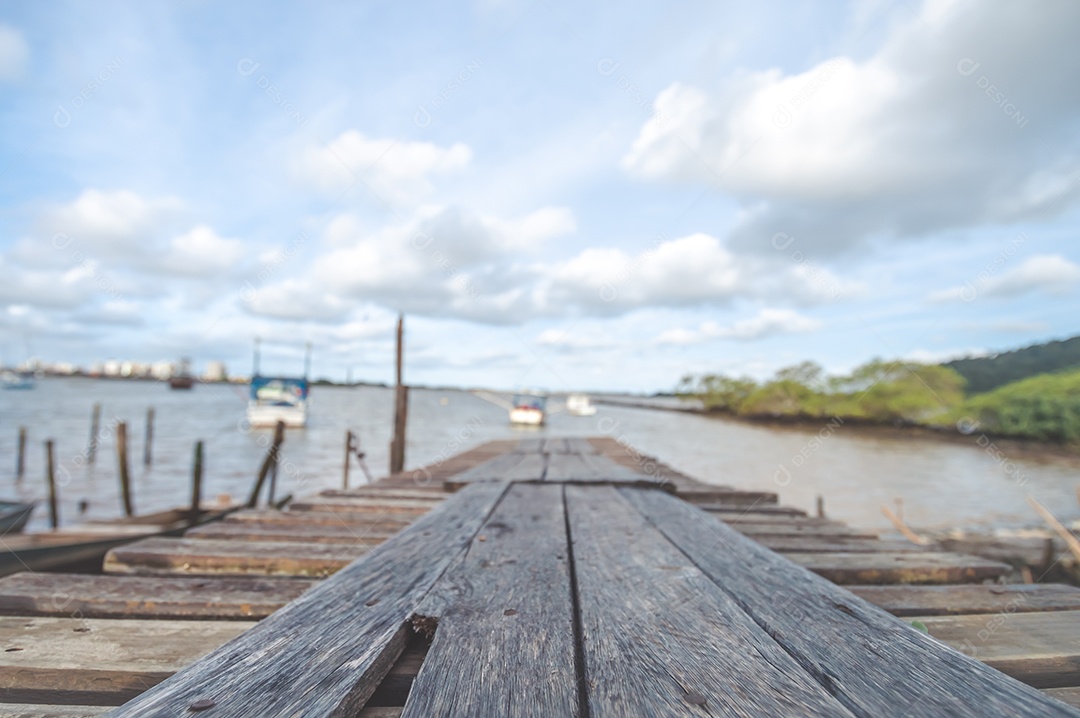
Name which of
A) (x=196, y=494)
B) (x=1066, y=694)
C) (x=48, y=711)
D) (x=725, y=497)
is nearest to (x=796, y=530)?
(x=725, y=497)

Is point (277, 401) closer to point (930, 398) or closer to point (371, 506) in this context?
point (371, 506)

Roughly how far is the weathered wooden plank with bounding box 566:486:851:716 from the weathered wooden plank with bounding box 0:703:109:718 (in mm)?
1094

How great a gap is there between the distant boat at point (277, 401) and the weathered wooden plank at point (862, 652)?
40.2 meters

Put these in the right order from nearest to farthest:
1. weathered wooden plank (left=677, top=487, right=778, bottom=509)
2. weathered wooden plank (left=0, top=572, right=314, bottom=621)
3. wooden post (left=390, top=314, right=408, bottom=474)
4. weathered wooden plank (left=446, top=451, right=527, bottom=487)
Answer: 1. weathered wooden plank (left=0, top=572, right=314, bottom=621)
2. weathered wooden plank (left=446, top=451, right=527, bottom=487)
3. weathered wooden plank (left=677, top=487, right=778, bottom=509)
4. wooden post (left=390, top=314, right=408, bottom=474)

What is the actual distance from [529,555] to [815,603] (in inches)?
38.3

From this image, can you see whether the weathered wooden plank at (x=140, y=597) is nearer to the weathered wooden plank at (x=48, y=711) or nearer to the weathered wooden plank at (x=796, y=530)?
the weathered wooden plank at (x=48, y=711)

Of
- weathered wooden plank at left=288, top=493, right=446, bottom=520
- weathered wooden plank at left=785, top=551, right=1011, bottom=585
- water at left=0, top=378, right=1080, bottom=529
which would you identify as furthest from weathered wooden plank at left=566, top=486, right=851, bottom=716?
water at left=0, top=378, right=1080, bottom=529

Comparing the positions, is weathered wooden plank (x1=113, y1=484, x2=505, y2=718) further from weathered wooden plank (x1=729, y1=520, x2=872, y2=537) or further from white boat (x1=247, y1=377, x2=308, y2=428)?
white boat (x1=247, y1=377, x2=308, y2=428)

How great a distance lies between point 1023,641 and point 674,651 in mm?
1204

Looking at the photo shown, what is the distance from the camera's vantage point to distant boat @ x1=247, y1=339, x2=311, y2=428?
124ft

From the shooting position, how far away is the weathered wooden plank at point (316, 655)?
994mm

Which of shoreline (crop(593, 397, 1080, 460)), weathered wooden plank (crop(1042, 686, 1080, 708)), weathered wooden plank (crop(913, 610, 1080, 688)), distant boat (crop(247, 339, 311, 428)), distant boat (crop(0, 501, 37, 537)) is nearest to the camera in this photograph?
weathered wooden plank (crop(1042, 686, 1080, 708))

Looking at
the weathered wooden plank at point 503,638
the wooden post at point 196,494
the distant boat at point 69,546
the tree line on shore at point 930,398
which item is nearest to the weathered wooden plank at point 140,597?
the weathered wooden plank at point 503,638

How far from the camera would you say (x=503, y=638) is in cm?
128
